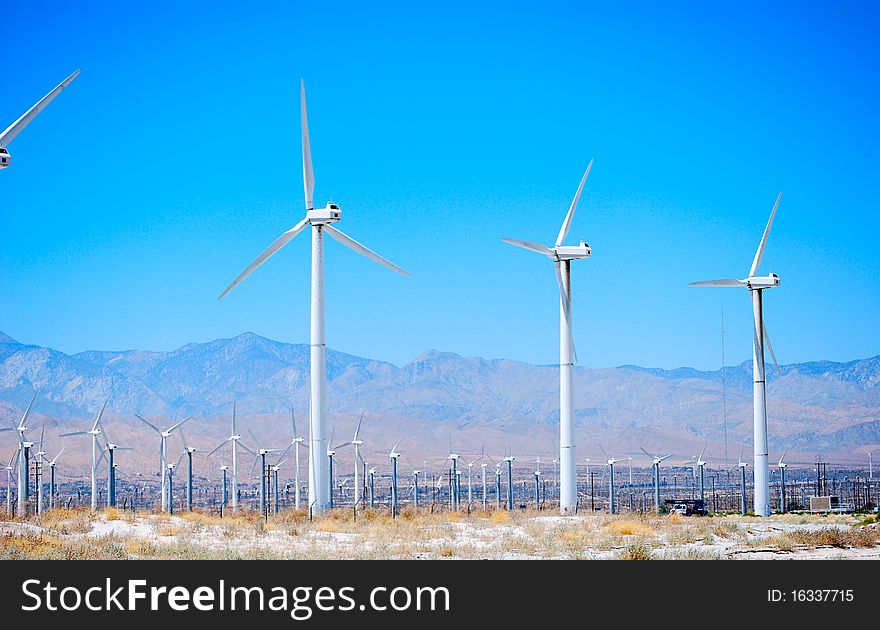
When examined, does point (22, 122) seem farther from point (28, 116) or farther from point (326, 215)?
point (326, 215)

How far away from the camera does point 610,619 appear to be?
2211 cm

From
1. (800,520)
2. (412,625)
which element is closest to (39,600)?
(412,625)

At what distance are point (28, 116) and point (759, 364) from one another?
151ft

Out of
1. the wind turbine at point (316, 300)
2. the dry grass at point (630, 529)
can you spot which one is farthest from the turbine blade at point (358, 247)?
the dry grass at point (630, 529)

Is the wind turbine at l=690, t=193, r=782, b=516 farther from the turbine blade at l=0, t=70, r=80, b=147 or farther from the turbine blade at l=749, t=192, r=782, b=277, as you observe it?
the turbine blade at l=0, t=70, r=80, b=147

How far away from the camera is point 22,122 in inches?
1634

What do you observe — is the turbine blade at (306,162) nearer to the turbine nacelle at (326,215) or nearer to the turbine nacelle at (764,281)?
the turbine nacelle at (326,215)

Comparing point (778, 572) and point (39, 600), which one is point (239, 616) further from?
point (778, 572)

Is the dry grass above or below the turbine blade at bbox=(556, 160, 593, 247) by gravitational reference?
below

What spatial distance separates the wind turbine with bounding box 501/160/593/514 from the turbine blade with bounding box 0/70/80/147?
1098 inches

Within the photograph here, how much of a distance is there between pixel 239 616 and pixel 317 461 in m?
29.8

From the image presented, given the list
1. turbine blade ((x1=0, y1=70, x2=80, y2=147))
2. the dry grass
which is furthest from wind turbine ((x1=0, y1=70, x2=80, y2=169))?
the dry grass

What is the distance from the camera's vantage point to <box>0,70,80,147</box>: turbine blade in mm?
40281

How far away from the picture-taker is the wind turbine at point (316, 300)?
51812mm
